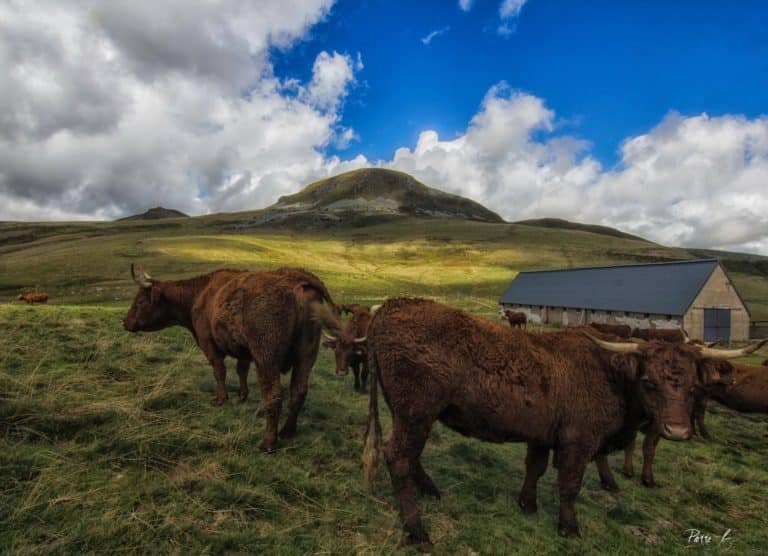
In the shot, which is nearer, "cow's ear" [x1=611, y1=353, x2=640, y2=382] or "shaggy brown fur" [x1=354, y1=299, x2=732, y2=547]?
"shaggy brown fur" [x1=354, y1=299, x2=732, y2=547]

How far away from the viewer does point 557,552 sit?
5273mm

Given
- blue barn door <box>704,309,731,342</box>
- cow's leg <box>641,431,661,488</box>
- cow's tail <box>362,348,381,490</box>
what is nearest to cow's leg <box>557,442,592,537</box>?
cow's tail <box>362,348,381,490</box>

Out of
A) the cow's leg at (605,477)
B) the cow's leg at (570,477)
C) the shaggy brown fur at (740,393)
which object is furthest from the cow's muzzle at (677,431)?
the shaggy brown fur at (740,393)

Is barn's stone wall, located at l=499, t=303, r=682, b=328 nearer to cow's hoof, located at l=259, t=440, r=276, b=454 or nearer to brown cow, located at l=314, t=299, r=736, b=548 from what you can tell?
brown cow, located at l=314, t=299, r=736, b=548

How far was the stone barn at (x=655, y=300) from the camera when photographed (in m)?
31.8

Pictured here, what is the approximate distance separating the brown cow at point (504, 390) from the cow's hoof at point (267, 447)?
184 cm

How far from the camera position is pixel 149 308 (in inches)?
410

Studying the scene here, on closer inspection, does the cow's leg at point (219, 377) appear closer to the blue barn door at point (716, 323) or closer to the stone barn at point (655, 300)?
the stone barn at point (655, 300)

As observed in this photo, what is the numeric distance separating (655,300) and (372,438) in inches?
1432

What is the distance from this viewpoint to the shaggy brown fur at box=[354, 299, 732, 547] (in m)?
5.30

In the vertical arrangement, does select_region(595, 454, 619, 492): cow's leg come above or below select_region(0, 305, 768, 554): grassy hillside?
below

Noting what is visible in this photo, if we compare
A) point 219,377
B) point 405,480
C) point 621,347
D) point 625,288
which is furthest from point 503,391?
point 625,288

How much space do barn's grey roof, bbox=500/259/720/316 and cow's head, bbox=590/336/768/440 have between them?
102 feet

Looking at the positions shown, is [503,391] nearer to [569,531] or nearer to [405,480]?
[405,480]
